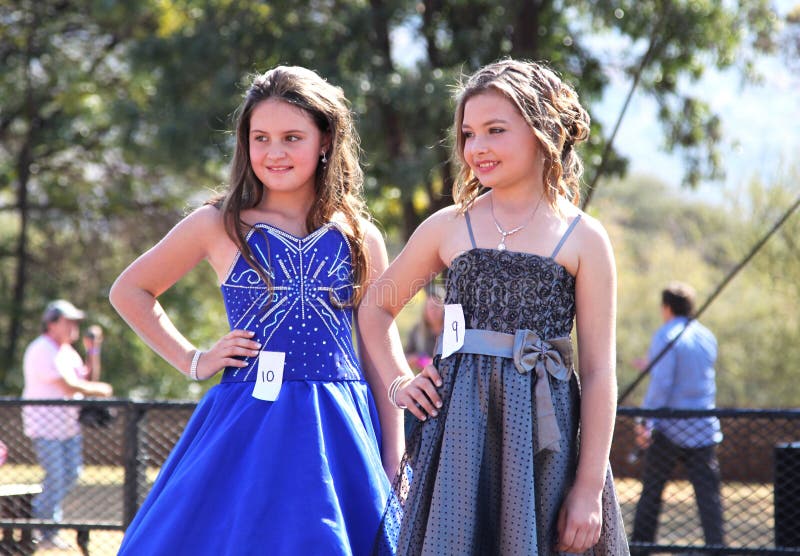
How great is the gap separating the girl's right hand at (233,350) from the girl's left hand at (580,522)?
898 millimetres

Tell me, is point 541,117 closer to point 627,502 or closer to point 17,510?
point 627,502

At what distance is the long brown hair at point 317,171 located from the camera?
2.72 metres

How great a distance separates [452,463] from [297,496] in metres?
0.43

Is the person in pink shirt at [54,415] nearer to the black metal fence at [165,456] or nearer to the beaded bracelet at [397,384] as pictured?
the black metal fence at [165,456]

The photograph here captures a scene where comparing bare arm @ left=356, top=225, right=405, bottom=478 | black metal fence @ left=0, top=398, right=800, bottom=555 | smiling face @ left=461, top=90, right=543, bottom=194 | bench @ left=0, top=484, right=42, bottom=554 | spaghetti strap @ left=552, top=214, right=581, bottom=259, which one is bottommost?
bench @ left=0, top=484, right=42, bottom=554

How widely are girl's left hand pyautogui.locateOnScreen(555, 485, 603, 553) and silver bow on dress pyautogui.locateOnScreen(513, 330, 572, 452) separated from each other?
0.37 feet

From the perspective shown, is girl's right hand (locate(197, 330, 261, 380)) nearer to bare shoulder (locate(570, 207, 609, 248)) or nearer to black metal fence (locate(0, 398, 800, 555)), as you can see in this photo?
bare shoulder (locate(570, 207, 609, 248))

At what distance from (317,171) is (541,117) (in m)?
0.79

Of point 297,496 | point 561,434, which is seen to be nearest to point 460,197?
Result: point 561,434

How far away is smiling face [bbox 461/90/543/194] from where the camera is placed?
2285 mm

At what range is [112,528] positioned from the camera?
417 centimetres

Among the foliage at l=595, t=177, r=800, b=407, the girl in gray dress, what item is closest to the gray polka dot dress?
the girl in gray dress

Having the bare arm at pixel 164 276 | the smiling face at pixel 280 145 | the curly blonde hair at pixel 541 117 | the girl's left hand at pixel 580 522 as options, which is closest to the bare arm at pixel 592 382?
the girl's left hand at pixel 580 522

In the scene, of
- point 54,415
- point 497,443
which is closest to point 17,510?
point 54,415
